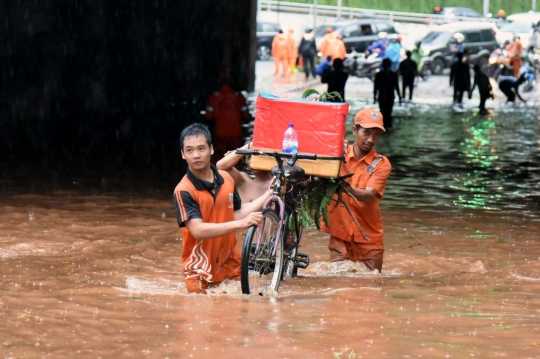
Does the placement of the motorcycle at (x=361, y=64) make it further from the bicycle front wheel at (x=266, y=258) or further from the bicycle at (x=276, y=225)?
the bicycle front wheel at (x=266, y=258)

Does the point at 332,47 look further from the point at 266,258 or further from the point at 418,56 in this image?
the point at 266,258

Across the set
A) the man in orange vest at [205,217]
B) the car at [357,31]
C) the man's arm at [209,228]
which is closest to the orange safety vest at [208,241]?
the man in orange vest at [205,217]

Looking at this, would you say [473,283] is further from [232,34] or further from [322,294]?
[232,34]

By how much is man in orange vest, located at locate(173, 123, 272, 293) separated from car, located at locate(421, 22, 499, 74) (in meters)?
37.2

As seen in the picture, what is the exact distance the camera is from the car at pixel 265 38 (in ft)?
160

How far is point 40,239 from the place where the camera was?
1055 cm

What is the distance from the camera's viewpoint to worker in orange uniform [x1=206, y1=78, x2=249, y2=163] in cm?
1655

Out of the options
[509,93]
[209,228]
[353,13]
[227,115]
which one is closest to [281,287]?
[209,228]

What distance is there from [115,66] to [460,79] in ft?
37.0

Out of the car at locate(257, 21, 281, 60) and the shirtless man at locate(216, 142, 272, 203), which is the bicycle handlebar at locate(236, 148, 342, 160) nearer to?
the shirtless man at locate(216, 142, 272, 203)

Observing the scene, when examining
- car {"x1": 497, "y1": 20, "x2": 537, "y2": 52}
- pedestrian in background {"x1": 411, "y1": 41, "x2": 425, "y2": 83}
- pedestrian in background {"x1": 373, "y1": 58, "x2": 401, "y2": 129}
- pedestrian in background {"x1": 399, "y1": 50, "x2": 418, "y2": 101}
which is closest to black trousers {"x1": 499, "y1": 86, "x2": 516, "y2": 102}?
pedestrian in background {"x1": 399, "y1": 50, "x2": 418, "y2": 101}

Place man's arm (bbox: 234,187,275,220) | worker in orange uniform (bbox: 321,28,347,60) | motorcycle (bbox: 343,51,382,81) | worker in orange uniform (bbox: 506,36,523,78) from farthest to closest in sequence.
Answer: motorcycle (bbox: 343,51,382,81) → worker in orange uniform (bbox: 321,28,347,60) → worker in orange uniform (bbox: 506,36,523,78) → man's arm (bbox: 234,187,275,220)

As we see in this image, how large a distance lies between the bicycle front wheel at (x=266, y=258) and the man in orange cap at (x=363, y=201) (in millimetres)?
844

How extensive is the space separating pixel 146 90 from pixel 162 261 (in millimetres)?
21471
